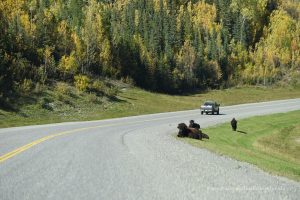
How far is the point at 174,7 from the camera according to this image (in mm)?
165000

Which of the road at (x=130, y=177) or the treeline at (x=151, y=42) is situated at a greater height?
the treeline at (x=151, y=42)

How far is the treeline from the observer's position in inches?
2574

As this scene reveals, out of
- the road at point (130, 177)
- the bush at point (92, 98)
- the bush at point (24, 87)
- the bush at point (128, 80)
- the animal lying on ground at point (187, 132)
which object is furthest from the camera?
the bush at point (128, 80)

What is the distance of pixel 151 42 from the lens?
12012 cm

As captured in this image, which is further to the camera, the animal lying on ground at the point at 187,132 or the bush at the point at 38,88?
the bush at the point at 38,88

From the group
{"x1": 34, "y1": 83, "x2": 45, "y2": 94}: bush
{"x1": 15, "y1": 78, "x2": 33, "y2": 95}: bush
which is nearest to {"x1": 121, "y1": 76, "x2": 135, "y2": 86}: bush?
{"x1": 34, "y1": 83, "x2": 45, "y2": 94}: bush

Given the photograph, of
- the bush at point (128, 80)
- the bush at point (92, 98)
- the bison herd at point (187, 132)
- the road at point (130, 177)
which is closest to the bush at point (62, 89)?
the bush at point (92, 98)

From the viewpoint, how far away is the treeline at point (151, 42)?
2574 inches

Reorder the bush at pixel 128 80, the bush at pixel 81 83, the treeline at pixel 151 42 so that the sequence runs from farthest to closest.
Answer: the bush at pixel 128 80 < the treeline at pixel 151 42 < the bush at pixel 81 83

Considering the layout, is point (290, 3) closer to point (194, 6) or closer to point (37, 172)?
point (194, 6)

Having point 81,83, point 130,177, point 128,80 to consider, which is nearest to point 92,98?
point 81,83

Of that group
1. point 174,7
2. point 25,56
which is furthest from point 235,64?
point 25,56

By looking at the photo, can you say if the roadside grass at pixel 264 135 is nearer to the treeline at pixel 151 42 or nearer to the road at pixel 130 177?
the road at pixel 130 177

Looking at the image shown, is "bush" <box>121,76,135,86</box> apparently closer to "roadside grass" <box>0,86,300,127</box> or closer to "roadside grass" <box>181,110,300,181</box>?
"roadside grass" <box>0,86,300,127</box>
